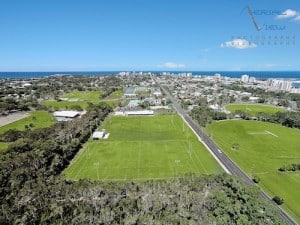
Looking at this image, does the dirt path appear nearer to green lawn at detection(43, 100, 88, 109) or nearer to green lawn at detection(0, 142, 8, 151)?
green lawn at detection(43, 100, 88, 109)

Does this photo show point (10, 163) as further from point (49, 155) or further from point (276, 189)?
point (276, 189)

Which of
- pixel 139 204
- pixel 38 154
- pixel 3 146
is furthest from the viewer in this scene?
pixel 3 146

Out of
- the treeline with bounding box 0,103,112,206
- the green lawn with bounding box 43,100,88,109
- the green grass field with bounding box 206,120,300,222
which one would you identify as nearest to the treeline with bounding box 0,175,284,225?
the treeline with bounding box 0,103,112,206

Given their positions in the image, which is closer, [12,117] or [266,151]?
[266,151]

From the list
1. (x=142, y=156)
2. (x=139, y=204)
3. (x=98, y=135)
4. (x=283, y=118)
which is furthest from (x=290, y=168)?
(x=283, y=118)

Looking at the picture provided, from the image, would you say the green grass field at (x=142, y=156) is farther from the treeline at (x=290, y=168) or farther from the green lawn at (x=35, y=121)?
the green lawn at (x=35, y=121)

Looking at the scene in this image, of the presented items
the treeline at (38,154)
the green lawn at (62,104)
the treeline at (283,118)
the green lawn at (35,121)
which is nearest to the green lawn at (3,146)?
the treeline at (38,154)

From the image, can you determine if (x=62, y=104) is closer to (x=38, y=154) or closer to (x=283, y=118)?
(x=38, y=154)
